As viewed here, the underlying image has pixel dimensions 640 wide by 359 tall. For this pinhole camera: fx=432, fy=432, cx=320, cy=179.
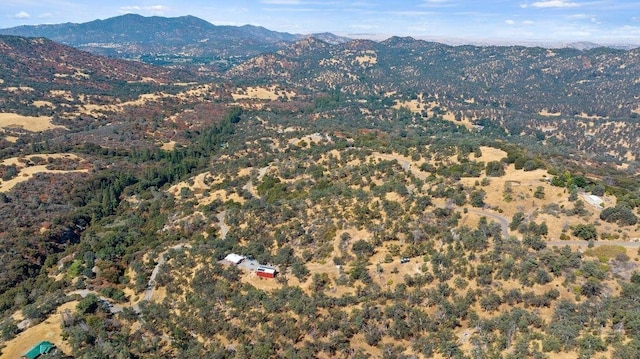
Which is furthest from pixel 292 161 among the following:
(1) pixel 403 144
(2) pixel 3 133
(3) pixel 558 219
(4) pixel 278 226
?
(2) pixel 3 133

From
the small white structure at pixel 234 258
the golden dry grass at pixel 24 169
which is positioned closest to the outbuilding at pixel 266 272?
the small white structure at pixel 234 258

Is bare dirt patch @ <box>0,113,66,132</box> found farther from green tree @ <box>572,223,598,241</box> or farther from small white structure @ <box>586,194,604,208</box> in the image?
small white structure @ <box>586,194,604,208</box>

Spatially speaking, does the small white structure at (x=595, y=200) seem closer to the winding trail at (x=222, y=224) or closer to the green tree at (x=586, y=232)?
the green tree at (x=586, y=232)

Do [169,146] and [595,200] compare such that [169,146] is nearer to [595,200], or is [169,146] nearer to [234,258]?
[234,258]

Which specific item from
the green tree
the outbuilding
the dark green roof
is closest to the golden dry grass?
the dark green roof

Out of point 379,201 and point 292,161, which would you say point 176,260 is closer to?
point 379,201

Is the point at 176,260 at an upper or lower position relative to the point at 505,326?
lower
